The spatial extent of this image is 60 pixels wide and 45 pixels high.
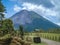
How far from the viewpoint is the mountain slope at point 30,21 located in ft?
19.9

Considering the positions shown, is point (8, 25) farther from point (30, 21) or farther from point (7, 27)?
point (30, 21)

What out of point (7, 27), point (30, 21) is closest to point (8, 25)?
point (7, 27)

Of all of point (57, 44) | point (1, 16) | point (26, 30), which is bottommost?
point (57, 44)

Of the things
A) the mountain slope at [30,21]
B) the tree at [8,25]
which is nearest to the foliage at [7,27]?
the tree at [8,25]

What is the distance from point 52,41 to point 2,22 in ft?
4.90

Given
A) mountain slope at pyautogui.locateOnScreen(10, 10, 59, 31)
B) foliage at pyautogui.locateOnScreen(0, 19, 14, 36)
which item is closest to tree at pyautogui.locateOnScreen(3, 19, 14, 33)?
foliage at pyautogui.locateOnScreen(0, 19, 14, 36)

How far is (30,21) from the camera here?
20.1 ft

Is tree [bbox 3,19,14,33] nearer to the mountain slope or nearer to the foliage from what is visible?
the foliage

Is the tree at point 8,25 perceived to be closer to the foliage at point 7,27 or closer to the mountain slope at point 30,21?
the foliage at point 7,27

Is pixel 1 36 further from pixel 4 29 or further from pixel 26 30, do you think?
pixel 26 30

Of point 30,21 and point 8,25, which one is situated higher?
point 30,21

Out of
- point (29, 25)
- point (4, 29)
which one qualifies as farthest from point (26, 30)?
point (4, 29)

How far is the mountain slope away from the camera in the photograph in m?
6.06

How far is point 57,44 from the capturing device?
6234 millimetres
